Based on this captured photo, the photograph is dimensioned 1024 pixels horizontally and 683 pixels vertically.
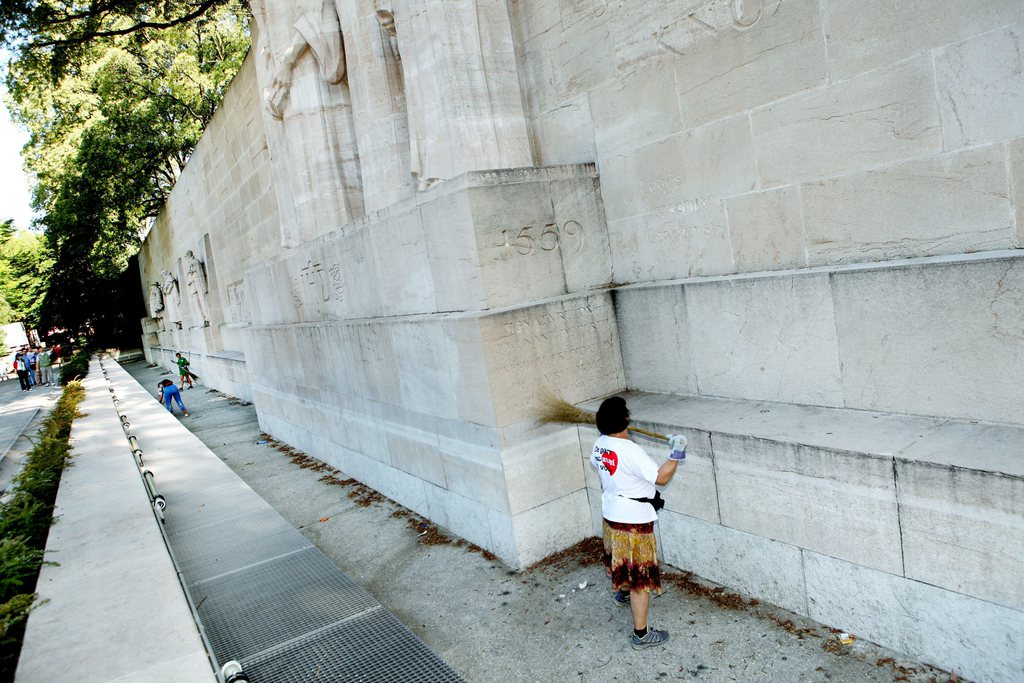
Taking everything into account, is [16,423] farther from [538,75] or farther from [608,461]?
[608,461]

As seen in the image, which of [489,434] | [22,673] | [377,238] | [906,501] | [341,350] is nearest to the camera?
[22,673]

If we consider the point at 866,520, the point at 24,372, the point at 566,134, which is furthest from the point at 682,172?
the point at 24,372

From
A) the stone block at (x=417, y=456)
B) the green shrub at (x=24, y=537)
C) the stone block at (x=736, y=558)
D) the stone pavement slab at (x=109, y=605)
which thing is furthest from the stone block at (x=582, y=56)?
the green shrub at (x=24, y=537)

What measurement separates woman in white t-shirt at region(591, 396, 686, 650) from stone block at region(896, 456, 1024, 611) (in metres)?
1.26

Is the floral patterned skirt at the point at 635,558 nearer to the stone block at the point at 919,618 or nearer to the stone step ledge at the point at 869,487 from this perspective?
the stone step ledge at the point at 869,487

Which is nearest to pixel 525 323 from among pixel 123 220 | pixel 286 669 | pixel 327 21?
pixel 286 669

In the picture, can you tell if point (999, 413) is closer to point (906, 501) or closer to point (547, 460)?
point (906, 501)

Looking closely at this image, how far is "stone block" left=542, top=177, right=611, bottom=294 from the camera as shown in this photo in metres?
5.82

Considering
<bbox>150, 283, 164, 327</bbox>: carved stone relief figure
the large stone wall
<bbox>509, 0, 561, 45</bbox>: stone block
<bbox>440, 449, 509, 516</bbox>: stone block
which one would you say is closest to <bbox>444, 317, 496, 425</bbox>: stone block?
the large stone wall

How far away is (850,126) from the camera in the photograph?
415 cm

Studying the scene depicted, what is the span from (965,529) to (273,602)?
434 centimetres

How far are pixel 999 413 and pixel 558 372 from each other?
2.97 m

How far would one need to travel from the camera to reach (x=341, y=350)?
8.29m

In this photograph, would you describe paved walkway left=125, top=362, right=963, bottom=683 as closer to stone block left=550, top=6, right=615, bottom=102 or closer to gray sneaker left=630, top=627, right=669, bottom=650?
gray sneaker left=630, top=627, right=669, bottom=650
